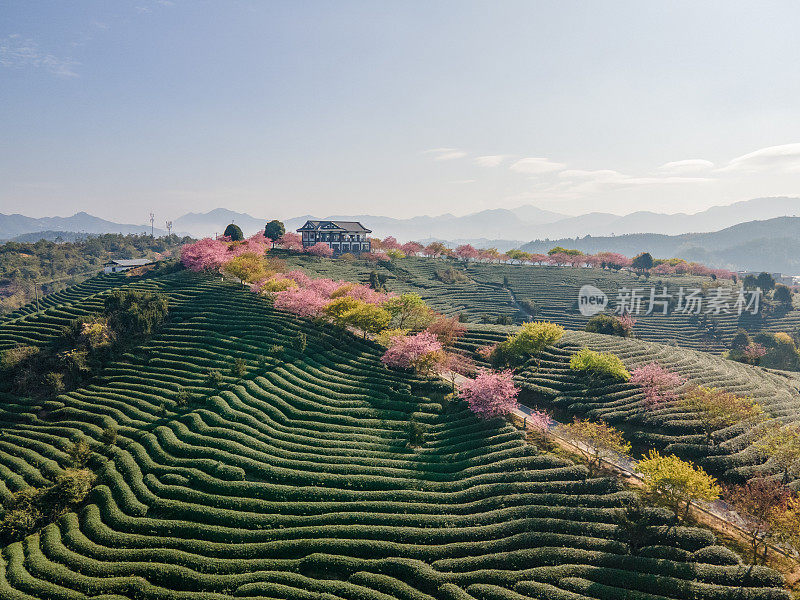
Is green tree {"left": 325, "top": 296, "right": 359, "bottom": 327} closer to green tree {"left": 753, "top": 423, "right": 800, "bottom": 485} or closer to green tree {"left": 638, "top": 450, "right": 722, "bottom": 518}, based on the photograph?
green tree {"left": 638, "top": 450, "right": 722, "bottom": 518}

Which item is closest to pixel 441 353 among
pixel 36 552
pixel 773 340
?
pixel 36 552

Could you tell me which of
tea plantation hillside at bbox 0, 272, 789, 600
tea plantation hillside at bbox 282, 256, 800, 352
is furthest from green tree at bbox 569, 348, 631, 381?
tea plantation hillside at bbox 282, 256, 800, 352

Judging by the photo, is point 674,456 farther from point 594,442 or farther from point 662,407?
point 662,407

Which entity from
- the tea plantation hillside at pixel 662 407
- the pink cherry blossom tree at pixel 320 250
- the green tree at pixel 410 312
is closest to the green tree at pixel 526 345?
the tea plantation hillside at pixel 662 407

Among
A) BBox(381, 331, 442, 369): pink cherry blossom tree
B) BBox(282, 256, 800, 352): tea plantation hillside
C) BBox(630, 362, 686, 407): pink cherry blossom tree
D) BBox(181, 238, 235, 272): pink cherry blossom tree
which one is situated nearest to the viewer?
BBox(630, 362, 686, 407): pink cherry blossom tree

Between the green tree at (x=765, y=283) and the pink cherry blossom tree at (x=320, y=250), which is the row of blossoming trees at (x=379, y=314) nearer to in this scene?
the pink cherry blossom tree at (x=320, y=250)

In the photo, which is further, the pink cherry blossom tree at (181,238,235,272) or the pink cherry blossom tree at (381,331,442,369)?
the pink cherry blossom tree at (181,238,235,272)
